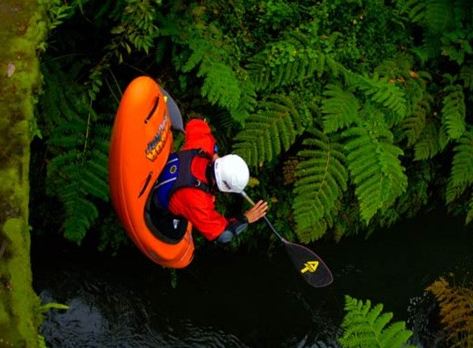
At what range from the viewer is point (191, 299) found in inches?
222

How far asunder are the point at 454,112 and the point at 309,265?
6.41 ft

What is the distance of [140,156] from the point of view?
13.8 feet

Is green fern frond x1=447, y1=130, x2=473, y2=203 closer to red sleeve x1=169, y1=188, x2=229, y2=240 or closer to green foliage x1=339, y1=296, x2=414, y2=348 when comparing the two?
green foliage x1=339, y1=296, x2=414, y2=348

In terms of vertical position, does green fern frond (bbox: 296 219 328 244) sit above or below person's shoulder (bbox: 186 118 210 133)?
below

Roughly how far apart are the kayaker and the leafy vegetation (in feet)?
1.69

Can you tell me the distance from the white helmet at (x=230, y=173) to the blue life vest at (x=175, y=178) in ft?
0.40

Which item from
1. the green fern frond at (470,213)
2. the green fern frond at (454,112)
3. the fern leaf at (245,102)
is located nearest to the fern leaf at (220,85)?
the fern leaf at (245,102)

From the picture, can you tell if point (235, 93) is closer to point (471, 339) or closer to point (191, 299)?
point (191, 299)

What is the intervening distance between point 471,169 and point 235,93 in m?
2.46

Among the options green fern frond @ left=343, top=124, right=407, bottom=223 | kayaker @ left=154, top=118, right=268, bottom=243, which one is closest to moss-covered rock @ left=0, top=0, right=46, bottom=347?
kayaker @ left=154, top=118, right=268, bottom=243

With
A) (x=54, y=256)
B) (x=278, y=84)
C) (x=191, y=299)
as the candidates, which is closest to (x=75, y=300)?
(x=54, y=256)

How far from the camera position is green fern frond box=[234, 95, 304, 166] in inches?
194

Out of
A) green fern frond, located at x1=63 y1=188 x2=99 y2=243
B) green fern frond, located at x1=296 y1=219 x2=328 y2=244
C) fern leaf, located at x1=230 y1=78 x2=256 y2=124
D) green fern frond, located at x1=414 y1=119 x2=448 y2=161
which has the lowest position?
green fern frond, located at x1=296 y1=219 x2=328 y2=244

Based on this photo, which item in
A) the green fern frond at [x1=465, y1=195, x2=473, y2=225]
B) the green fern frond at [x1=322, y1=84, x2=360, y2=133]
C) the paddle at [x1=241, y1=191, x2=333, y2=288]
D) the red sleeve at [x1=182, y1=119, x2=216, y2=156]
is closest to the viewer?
the red sleeve at [x1=182, y1=119, x2=216, y2=156]
